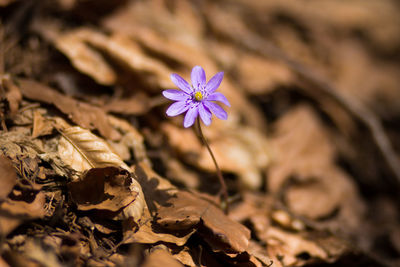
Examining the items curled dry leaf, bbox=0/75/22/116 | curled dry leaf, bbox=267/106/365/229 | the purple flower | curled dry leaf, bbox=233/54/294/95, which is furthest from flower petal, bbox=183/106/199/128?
curled dry leaf, bbox=233/54/294/95

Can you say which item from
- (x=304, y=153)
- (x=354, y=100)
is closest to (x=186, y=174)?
(x=304, y=153)

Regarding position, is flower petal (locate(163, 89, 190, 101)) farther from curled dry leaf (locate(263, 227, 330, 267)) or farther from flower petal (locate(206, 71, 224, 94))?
curled dry leaf (locate(263, 227, 330, 267))

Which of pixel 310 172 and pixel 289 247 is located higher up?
pixel 310 172

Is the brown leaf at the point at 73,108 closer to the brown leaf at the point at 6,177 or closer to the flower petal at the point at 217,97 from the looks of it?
the brown leaf at the point at 6,177

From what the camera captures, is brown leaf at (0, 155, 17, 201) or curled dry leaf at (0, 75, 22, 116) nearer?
brown leaf at (0, 155, 17, 201)

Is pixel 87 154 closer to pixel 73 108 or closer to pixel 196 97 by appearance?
pixel 73 108

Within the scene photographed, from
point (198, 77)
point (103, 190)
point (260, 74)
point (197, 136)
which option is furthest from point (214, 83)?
point (260, 74)

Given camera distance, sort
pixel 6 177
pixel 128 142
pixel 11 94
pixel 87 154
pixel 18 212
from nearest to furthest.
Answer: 1. pixel 18 212
2. pixel 6 177
3. pixel 87 154
4. pixel 11 94
5. pixel 128 142
